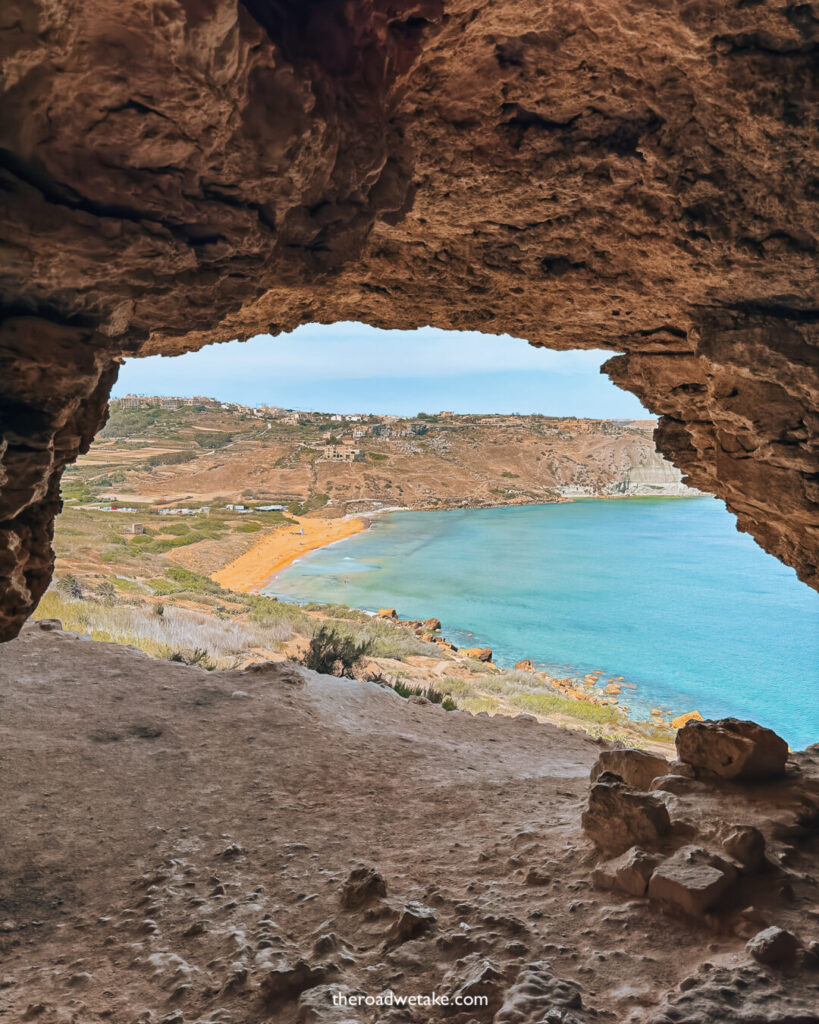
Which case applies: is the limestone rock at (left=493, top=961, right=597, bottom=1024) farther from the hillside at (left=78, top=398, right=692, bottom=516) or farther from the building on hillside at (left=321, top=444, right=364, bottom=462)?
the building on hillside at (left=321, top=444, right=364, bottom=462)

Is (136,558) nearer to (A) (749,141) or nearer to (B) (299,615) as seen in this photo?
(B) (299,615)

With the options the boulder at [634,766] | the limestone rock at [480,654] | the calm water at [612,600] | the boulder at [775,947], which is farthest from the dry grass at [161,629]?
the calm water at [612,600]

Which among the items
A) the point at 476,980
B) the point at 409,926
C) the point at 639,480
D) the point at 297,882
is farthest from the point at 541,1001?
the point at 639,480

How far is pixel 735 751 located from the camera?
4.21 meters

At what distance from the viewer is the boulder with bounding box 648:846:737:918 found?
2971mm

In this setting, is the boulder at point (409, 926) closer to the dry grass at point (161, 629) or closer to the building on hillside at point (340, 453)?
the dry grass at point (161, 629)

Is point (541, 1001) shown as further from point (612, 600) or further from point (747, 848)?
point (612, 600)

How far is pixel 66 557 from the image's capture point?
83.1 ft

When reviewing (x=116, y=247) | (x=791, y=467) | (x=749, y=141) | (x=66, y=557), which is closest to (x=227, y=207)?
(x=116, y=247)

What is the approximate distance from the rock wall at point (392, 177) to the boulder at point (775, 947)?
12.5 ft

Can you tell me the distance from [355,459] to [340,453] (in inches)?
50.9

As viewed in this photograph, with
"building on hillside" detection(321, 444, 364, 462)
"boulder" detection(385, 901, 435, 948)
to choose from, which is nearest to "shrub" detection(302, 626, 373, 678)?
"boulder" detection(385, 901, 435, 948)

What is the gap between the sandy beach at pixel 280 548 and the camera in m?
31.1

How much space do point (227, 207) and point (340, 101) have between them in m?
0.75
